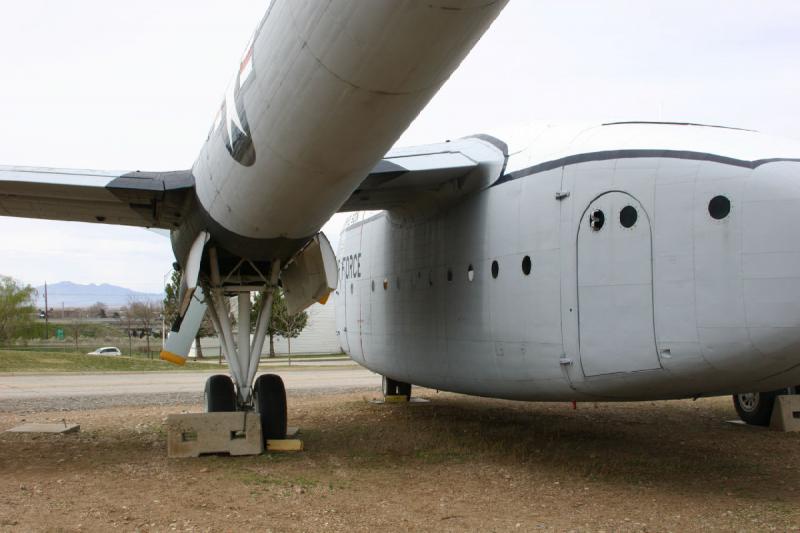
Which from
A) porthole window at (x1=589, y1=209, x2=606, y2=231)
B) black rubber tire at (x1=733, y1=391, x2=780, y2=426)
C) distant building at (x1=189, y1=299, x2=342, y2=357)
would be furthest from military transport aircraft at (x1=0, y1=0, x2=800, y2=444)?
distant building at (x1=189, y1=299, x2=342, y2=357)

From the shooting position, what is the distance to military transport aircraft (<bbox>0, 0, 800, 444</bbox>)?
18.4ft

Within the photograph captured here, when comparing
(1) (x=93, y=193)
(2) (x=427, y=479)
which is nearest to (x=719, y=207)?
(2) (x=427, y=479)

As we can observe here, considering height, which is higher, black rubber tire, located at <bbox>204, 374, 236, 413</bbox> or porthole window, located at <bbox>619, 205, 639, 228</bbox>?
porthole window, located at <bbox>619, 205, 639, 228</bbox>

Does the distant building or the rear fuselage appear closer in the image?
the rear fuselage

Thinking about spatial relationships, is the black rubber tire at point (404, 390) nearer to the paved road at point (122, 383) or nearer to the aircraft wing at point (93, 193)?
the paved road at point (122, 383)

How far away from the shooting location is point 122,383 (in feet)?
73.0

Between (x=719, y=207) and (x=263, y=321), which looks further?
(x=263, y=321)

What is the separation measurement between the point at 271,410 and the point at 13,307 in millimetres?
50047

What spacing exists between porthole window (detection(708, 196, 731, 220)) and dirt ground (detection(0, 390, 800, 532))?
2576 mm

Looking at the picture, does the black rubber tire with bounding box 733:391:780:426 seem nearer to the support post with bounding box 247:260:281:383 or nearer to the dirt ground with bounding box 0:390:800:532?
the dirt ground with bounding box 0:390:800:532

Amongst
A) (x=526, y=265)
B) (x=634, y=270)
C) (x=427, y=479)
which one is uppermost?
(x=526, y=265)

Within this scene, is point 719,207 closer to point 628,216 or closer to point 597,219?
point 628,216

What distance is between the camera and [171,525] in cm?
590

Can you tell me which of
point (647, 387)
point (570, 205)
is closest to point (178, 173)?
point (570, 205)
